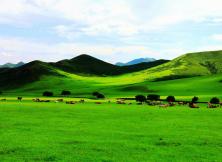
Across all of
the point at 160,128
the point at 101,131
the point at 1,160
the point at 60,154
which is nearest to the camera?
the point at 1,160

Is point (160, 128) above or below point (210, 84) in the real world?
below

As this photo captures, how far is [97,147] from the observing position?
2473cm

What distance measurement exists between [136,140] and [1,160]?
10.5 metres

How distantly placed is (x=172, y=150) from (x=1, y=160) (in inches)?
415

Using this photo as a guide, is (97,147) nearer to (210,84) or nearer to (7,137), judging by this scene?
(7,137)

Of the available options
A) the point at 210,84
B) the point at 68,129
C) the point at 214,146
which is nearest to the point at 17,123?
the point at 68,129

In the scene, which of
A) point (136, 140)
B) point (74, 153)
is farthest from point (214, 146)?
point (74, 153)

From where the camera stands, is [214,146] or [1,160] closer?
[1,160]

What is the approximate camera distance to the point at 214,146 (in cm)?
2567

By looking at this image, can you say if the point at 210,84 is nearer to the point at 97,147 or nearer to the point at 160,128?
the point at 160,128

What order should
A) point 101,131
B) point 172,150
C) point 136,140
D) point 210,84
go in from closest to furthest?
point 172,150 → point 136,140 → point 101,131 → point 210,84

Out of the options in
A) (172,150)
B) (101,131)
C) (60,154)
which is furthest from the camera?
(101,131)

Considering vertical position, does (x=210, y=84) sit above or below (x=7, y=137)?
above

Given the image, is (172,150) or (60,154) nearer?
(60,154)
